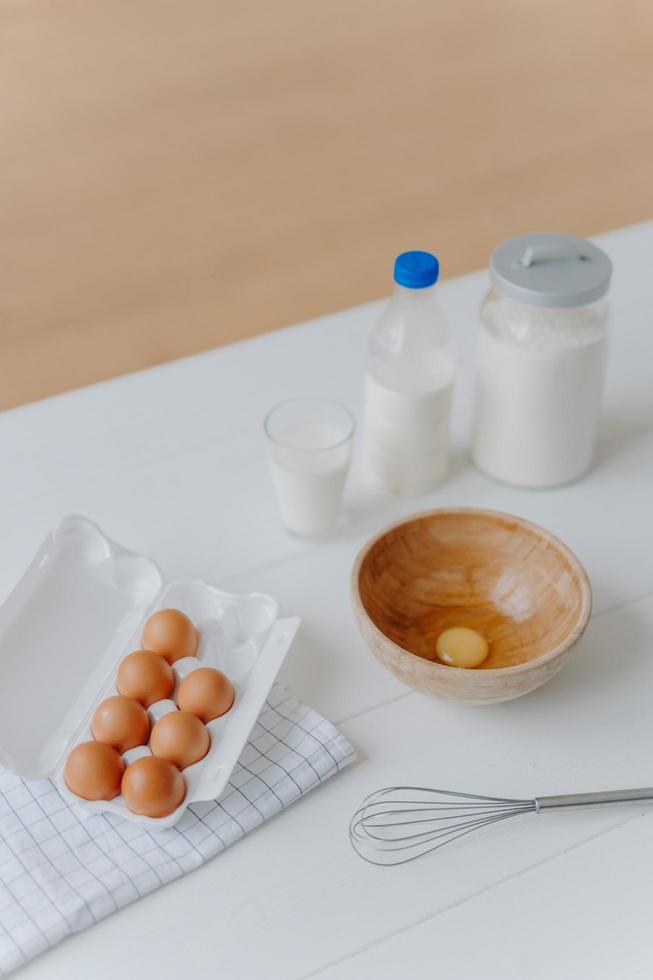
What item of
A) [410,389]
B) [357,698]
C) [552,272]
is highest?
[552,272]

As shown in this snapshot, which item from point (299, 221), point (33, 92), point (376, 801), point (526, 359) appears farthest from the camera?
point (33, 92)

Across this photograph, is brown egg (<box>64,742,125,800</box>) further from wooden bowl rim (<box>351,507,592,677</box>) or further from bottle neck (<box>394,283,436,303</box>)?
bottle neck (<box>394,283,436,303</box>)

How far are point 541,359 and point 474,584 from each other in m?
0.24

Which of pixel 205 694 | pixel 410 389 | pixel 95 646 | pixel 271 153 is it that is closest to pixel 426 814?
pixel 205 694

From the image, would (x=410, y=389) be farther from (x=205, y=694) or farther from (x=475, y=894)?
(x=475, y=894)

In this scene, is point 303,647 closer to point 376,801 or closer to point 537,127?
point 376,801

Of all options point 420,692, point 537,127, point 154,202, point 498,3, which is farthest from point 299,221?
point 420,692

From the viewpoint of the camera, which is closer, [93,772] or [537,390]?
[93,772]

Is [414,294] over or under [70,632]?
over

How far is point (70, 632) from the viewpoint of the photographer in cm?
110

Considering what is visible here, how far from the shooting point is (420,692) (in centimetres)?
104

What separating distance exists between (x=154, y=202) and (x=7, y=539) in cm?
150

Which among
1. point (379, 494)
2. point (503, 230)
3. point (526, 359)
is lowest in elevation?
point (503, 230)

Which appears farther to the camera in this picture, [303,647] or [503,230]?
[503,230]
